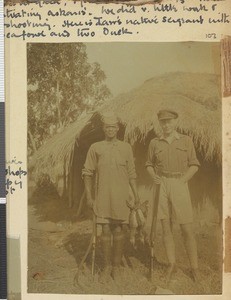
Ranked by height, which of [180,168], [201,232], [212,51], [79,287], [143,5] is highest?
[143,5]

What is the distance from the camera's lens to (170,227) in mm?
1217

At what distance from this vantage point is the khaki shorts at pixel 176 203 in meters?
1.22

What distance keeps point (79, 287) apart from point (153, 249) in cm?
18

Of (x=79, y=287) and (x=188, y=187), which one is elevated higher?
(x=188, y=187)

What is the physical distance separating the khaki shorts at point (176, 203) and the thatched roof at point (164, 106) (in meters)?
0.09

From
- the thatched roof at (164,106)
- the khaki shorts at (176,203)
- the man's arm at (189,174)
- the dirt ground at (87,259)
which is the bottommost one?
the dirt ground at (87,259)

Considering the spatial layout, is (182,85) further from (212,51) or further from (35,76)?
(35,76)

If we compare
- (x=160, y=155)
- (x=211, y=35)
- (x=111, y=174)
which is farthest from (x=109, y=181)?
(x=211, y=35)

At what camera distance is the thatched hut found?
1217mm

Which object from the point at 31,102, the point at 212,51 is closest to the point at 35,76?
the point at 31,102

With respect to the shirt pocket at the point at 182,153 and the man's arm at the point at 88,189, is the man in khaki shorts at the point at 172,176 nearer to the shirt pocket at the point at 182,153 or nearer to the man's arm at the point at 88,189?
the shirt pocket at the point at 182,153

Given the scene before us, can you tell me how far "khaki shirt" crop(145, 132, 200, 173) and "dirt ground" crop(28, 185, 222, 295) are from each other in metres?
0.17

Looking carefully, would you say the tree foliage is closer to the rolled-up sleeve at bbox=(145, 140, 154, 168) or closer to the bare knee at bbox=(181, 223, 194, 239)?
the rolled-up sleeve at bbox=(145, 140, 154, 168)

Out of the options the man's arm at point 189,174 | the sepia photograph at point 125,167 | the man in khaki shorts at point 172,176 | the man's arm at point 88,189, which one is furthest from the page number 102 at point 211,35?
the man's arm at point 88,189
